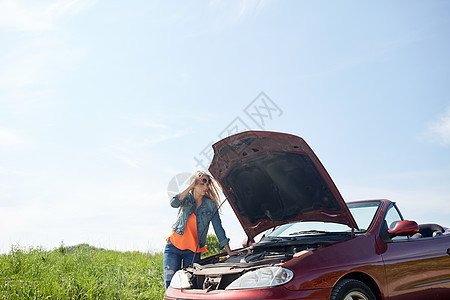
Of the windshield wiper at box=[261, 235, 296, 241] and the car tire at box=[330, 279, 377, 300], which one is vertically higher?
the windshield wiper at box=[261, 235, 296, 241]

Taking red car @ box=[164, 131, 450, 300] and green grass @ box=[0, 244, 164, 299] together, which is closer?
red car @ box=[164, 131, 450, 300]

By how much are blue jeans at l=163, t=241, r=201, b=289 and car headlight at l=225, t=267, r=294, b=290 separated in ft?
5.17

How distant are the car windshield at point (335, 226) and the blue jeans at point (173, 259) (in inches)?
46.1

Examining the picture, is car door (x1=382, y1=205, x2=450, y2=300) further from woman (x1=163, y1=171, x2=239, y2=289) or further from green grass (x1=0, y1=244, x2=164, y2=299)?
green grass (x1=0, y1=244, x2=164, y2=299)

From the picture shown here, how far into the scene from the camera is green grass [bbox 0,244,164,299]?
625 cm

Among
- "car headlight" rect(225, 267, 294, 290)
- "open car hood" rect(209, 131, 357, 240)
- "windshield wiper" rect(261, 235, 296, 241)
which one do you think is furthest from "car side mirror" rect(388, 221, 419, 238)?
"car headlight" rect(225, 267, 294, 290)

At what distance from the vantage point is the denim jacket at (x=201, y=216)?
17.4 ft

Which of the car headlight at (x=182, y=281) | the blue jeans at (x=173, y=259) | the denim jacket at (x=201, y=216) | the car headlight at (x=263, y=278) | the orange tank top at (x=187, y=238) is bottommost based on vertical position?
the car headlight at (x=263, y=278)

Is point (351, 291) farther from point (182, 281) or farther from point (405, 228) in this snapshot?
point (182, 281)

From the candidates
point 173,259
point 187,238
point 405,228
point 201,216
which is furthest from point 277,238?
point 405,228

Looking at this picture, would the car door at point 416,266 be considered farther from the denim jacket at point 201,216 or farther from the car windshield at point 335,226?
the denim jacket at point 201,216

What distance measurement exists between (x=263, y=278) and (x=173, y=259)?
1888 mm

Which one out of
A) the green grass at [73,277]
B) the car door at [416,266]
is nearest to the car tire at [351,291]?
the car door at [416,266]

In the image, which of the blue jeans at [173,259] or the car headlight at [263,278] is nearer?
the car headlight at [263,278]
